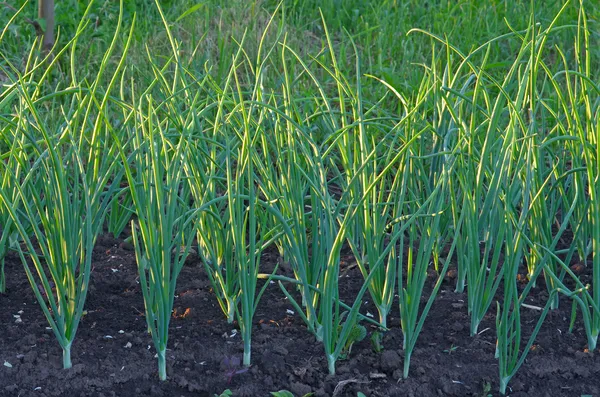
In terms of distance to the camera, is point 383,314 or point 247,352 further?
point 383,314

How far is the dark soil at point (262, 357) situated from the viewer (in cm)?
191

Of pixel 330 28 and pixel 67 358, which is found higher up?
pixel 330 28

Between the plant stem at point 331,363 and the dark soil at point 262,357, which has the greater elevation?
the plant stem at point 331,363

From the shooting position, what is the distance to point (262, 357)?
199 cm

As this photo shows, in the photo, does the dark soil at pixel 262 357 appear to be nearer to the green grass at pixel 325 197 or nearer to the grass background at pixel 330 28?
the green grass at pixel 325 197

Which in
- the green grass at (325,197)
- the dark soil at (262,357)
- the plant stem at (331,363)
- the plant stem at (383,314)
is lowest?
the dark soil at (262,357)

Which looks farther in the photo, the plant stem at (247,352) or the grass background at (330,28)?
the grass background at (330,28)

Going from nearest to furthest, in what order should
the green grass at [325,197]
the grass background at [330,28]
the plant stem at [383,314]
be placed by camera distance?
the green grass at [325,197]
the plant stem at [383,314]
the grass background at [330,28]

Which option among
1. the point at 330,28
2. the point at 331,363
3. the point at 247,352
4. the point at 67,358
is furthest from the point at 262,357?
the point at 330,28

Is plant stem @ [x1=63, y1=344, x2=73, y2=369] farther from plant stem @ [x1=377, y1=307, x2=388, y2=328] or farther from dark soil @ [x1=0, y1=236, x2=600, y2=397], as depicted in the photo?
plant stem @ [x1=377, y1=307, x2=388, y2=328]

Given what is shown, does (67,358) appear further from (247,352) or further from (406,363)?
(406,363)

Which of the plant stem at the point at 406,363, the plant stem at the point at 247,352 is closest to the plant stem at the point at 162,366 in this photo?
the plant stem at the point at 247,352

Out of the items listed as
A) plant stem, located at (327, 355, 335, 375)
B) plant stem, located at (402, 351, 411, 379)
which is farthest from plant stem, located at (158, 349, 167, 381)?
plant stem, located at (402, 351, 411, 379)

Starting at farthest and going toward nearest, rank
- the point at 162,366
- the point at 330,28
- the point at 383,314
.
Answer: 1. the point at 330,28
2. the point at 383,314
3. the point at 162,366
